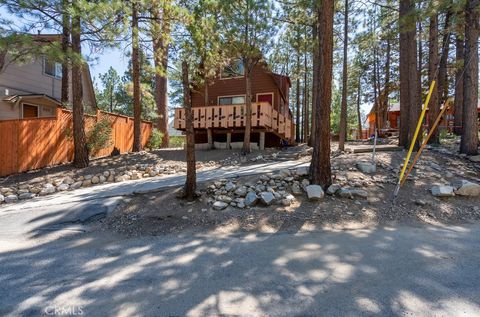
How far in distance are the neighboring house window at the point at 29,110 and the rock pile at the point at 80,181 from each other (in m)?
8.03

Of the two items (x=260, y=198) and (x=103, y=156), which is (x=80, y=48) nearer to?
(x=103, y=156)

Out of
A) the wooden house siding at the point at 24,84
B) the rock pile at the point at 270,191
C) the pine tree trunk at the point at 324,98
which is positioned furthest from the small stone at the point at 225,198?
the wooden house siding at the point at 24,84

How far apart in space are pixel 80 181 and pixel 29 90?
9276 millimetres

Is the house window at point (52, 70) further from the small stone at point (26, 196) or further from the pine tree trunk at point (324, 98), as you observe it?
the pine tree trunk at point (324, 98)

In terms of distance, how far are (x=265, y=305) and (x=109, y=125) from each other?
10.1m

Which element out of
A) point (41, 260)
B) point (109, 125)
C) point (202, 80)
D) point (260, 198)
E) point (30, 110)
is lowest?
point (41, 260)

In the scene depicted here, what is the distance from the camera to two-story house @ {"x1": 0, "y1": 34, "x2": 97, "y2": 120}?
12.6m

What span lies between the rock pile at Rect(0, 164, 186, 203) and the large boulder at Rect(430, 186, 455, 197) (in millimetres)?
6882

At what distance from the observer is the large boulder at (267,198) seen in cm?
526

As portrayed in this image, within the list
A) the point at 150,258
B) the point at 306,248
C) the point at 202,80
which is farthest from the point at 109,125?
the point at 306,248

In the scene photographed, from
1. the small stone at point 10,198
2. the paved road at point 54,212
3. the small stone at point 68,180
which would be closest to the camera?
the paved road at point 54,212

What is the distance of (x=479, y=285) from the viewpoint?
267 centimetres

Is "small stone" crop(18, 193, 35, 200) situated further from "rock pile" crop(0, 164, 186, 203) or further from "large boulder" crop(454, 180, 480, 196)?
"large boulder" crop(454, 180, 480, 196)

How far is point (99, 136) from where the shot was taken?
32.9ft
